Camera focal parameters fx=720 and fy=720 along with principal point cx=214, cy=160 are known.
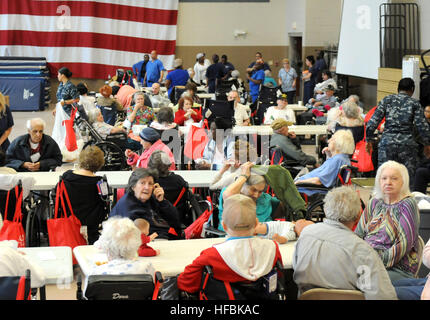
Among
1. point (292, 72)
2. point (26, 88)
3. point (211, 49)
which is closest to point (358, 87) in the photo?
point (292, 72)

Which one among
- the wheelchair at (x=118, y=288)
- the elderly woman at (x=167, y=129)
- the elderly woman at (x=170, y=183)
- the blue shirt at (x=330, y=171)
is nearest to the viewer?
the wheelchair at (x=118, y=288)

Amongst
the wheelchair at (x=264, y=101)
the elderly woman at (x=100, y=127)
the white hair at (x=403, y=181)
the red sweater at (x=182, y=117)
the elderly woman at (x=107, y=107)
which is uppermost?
the wheelchair at (x=264, y=101)

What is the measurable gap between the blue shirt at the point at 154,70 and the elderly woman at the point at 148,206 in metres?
9.44

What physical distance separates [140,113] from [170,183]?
3.53 m

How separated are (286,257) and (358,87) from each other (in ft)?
39.4

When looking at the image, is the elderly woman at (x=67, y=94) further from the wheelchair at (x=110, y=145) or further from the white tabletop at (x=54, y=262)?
the white tabletop at (x=54, y=262)

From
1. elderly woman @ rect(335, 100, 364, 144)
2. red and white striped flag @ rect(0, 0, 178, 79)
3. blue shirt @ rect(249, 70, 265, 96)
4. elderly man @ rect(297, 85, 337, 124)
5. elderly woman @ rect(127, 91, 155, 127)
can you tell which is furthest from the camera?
red and white striped flag @ rect(0, 0, 178, 79)

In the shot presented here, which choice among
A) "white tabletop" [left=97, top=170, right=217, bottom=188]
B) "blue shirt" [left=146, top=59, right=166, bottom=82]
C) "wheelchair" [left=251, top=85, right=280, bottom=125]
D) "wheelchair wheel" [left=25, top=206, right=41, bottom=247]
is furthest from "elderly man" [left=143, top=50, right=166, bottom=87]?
"wheelchair wheel" [left=25, top=206, right=41, bottom=247]

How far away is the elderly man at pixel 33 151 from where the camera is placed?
609 cm

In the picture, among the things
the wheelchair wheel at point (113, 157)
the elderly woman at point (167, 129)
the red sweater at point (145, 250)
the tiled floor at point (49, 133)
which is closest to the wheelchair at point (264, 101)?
the tiled floor at point (49, 133)

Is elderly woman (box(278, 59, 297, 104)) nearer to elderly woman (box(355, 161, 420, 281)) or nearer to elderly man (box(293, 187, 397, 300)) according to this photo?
elderly woman (box(355, 161, 420, 281))

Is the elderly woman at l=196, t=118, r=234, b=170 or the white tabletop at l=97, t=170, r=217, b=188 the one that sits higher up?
the elderly woman at l=196, t=118, r=234, b=170

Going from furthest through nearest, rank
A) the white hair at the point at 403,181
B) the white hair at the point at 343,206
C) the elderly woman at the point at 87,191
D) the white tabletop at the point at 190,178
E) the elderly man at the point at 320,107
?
the elderly man at the point at 320,107 < the white tabletop at the point at 190,178 < the elderly woman at the point at 87,191 < the white hair at the point at 403,181 < the white hair at the point at 343,206

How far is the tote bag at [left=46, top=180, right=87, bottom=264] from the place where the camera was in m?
4.62
